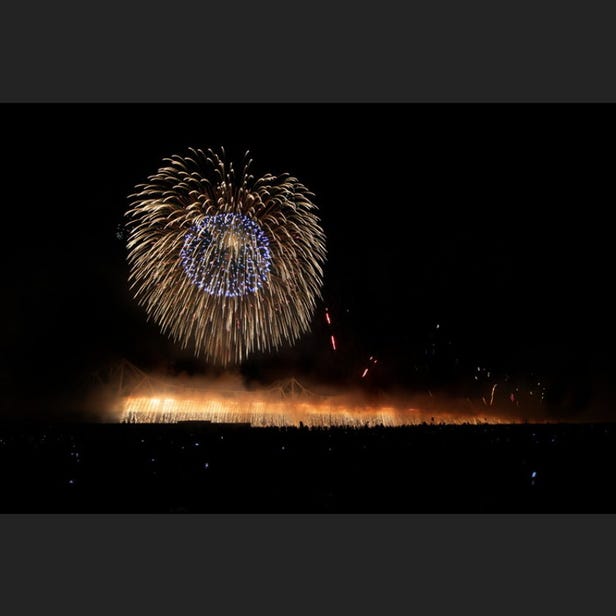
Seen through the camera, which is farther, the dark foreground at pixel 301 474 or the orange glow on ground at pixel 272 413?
the orange glow on ground at pixel 272 413

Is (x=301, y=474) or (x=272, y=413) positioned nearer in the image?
(x=301, y=474)

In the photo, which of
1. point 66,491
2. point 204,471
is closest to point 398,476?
point 204,471

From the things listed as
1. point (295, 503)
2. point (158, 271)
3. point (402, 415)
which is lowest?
point (295, 503)

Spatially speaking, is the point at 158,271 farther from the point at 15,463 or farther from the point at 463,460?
the point at 463,460

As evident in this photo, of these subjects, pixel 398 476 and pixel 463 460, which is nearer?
pixel 398 476

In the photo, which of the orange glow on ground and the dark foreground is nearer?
the dark foreground

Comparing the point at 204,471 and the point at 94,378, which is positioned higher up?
the point at 94,378

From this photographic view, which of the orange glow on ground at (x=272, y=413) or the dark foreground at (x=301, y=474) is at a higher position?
the orange glow on ground at (x=272, y=413)

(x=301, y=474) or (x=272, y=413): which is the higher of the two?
(x=272, y=413)
